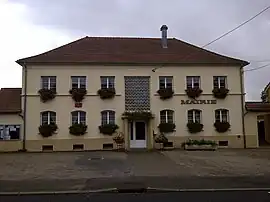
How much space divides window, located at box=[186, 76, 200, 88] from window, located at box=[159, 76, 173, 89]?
1398 mm

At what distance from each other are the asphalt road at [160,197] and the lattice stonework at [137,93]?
19511mm

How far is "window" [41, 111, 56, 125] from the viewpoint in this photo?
1173 inches

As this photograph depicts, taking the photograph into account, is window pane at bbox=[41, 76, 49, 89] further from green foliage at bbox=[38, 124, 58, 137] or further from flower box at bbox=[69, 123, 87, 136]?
flower box at bbox=[69, 123, 87, 136]

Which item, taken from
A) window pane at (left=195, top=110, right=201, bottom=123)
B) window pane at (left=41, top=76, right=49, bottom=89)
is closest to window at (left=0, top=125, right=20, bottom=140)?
window pane at (left=41, top=76, right=49, bottom=89)

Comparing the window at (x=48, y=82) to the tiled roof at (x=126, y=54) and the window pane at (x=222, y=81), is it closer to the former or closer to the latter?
the tiled roof at (x=126, y=54)

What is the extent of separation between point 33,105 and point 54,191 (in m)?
19.1

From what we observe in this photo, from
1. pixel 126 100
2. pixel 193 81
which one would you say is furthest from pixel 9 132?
pixel 193 81

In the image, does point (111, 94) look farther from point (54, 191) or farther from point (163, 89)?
point (54, 191)

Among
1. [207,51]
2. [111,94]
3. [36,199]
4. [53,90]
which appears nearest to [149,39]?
[207,51]

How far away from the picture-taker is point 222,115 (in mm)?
31281

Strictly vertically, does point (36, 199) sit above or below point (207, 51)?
below

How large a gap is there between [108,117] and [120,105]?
1.26m

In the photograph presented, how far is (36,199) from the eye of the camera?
1038 cm

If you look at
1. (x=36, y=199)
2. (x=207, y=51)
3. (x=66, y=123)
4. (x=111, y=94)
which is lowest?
(x=36, y=199)
